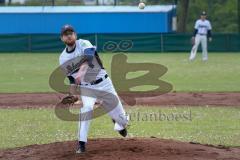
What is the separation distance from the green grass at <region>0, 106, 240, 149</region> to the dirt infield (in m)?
0.91

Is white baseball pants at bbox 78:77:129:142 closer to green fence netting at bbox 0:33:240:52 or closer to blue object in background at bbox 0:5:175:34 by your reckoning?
green fence netting at bbox 0:33:240:52

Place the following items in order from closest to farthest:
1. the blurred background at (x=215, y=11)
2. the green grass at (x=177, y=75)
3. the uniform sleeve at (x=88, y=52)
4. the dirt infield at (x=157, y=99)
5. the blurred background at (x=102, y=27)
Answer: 1. the uniform sleeve at (x=88, y=52)
2. the dirt infield at (x=157, y=99)
3. the green grass at (x=177, y=75)
4. the blurred background at (x=102, y=27)
5. the blurred background at (x=215, y=11)

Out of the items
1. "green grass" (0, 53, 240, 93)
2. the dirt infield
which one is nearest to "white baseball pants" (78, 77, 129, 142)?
the dirt infield

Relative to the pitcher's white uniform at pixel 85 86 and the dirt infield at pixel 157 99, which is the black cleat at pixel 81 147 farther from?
the dirt infield at pixel 157 99

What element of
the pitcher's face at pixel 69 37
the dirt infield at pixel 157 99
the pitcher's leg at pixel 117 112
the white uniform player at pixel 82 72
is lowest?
the dirt infield at pixel 157 99

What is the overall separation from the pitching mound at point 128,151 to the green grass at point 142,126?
96 cm

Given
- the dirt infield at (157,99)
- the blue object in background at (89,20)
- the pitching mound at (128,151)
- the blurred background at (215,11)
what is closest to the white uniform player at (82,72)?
the pitching mound at (128,151)

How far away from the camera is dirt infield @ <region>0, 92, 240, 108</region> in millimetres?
15923

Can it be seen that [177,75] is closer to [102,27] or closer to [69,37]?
[69,37]

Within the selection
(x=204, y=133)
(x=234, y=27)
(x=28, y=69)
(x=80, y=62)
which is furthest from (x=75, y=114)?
(x=234, y=27)

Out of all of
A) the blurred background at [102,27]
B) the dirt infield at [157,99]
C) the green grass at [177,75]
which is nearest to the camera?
the dirt infield at [157,99]

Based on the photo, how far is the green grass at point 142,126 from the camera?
36.3ft

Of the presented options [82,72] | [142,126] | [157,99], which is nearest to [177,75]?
[157,99]

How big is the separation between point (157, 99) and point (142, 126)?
165 inches
